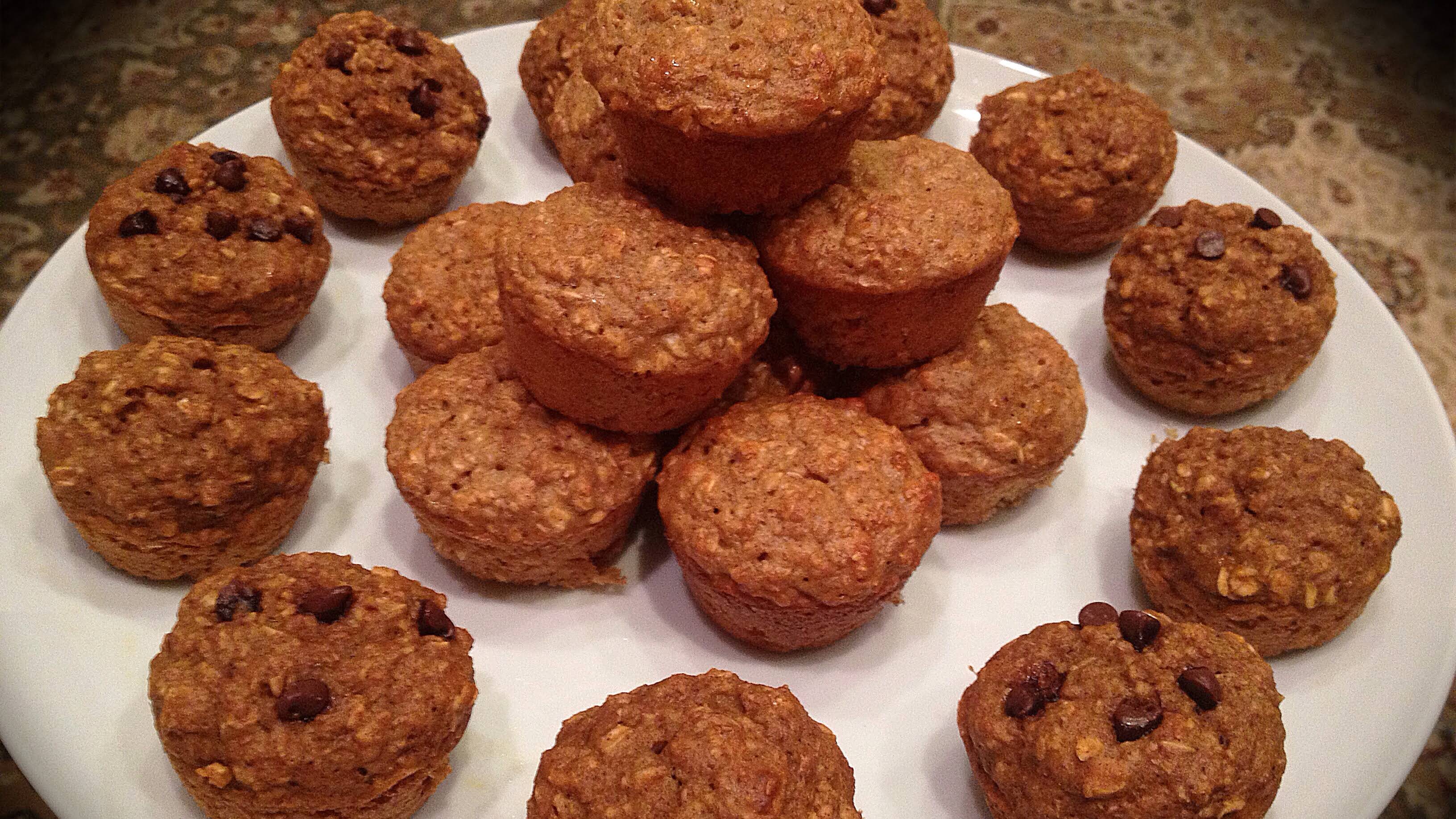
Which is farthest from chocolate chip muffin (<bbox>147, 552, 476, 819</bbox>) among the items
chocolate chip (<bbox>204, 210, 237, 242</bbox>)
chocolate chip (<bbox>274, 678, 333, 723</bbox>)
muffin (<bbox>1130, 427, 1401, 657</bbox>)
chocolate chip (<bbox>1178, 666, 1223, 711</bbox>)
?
muffin (<bbox>1130, 427, 1401, 657</bbox>)

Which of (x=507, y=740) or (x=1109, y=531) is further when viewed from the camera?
(x=1109, y=531)

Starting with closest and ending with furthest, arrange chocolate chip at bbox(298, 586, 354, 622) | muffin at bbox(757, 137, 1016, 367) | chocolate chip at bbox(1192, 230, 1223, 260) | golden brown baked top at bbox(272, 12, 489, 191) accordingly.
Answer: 1. chocolate chip at bbox(298, 586, 354, 622)
2. muffin at bbox(757, 137, 1016, 367)
3. chocolate chip at bbox(1192, 230, 1223, 260)
4. golden brown baked top at bbox(272, 12, 489, 191)

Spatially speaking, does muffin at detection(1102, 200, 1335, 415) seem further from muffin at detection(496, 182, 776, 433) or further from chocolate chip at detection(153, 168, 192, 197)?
chocolate chip at detection(153, 168, 192, 197)

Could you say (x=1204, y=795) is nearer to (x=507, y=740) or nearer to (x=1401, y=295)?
(x=507, y=740)

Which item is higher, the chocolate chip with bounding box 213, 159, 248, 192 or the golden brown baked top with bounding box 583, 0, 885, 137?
the golden brown baked top with bounding box 583, 0, 885, 137

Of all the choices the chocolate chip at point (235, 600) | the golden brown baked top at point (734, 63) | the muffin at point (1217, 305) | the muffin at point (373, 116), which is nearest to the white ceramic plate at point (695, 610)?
the muffin at point (1217, 305)

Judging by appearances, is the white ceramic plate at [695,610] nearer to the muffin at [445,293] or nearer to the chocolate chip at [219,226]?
the muffin at [445,293]

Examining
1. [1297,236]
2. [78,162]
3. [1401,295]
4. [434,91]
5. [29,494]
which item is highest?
[434,91]

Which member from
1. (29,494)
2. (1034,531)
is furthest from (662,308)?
(29,494)
